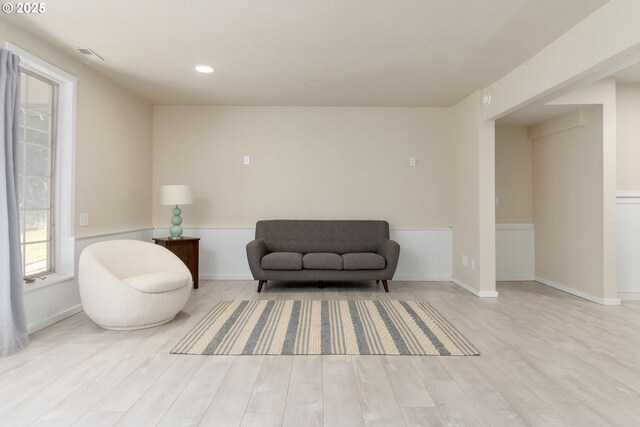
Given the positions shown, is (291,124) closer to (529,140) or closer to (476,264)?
(476,264)

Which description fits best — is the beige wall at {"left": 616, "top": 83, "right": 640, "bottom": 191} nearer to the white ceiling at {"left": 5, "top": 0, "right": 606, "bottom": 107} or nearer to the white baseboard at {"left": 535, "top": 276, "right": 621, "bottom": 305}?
the white baseboard at {"left": 535, "top": 276, "right": 621, "bottom": 305}

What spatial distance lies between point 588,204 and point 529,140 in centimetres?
144

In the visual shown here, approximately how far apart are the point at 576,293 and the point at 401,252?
6.90 ft

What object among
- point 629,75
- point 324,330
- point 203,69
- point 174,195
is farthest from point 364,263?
point 629,75

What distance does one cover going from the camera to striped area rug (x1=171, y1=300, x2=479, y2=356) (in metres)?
2.67

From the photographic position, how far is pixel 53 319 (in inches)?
129

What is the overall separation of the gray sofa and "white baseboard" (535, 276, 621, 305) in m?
2.13

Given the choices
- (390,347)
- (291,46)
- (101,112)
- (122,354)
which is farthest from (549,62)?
(101,112)

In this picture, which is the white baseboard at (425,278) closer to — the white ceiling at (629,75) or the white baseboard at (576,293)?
the white baseboard at (576,293)

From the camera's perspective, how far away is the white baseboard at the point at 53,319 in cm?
302

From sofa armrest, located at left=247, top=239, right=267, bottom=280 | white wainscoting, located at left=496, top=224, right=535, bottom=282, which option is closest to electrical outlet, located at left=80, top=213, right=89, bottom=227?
sofa armrest, located at left=247, top=239, right=267, bottom=280

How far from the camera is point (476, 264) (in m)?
4.50

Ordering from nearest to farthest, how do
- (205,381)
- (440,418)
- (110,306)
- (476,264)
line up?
(440,418), (205,381), (110,306), (476,264)

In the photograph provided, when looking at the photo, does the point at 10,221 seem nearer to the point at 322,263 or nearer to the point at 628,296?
the point at 322,263
